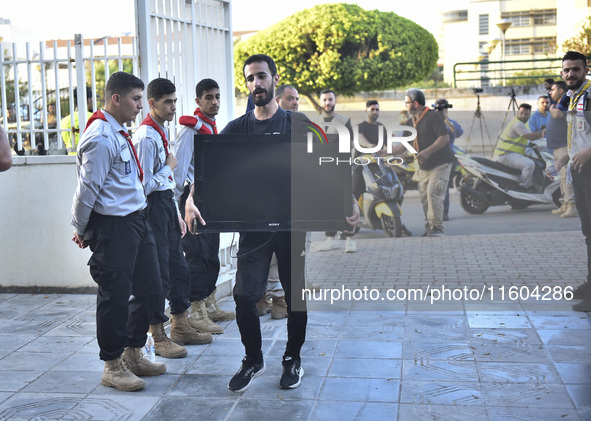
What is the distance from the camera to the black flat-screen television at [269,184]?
15.1 feet

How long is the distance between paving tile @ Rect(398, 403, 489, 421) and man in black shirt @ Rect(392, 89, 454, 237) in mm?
6869

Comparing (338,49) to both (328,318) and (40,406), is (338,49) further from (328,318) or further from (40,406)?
(40,406)

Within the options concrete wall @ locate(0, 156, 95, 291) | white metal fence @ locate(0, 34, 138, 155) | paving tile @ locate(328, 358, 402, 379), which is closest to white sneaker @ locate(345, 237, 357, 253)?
concrete wall @ locate(0, 156, 95, 291)

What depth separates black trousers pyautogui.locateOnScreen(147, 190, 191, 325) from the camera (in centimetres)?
566

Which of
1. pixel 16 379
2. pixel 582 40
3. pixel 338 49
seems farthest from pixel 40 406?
pixel 338 49

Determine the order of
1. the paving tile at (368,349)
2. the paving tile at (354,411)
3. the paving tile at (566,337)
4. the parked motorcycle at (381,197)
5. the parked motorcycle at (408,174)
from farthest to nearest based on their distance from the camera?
1. the parked motorcycle at (408,174)
2. the parked motorcycle at (381,197)
3. the paving tile at (566,337)
4. the paving tile at (368,349)
5. the paving tile at (354,411)

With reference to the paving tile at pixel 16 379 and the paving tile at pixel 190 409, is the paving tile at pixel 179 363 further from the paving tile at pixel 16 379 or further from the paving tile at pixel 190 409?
the paving tile at pixel 16 379

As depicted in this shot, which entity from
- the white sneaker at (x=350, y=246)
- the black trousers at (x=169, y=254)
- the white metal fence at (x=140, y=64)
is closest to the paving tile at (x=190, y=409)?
the black trousers at (x=169, y=254)

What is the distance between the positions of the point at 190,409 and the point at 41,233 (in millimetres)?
4001

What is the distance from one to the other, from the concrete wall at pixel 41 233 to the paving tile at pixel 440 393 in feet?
10.6

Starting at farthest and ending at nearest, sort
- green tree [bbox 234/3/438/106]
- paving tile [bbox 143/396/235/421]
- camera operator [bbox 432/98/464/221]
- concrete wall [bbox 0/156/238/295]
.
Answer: green tree [bbox 234/3/438/106]
camera operator [bbox 432/98/464/221]
concrete wall [bbox 0/156/238/295]
paving tile [bbox 143/396/235/421]

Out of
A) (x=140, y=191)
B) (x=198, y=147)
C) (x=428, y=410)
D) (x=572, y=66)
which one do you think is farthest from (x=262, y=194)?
(x=572, y=66)

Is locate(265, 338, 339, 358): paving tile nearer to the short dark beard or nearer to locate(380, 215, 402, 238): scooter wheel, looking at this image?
the short dark beard

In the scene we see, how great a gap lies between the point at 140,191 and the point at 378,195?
21.4ft
